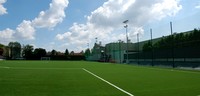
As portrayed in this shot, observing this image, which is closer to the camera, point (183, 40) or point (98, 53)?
point (183, 40)

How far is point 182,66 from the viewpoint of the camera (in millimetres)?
38625

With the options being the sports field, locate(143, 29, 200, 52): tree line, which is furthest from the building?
the sports field

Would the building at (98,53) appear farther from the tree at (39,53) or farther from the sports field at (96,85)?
the sports field at (96,85)

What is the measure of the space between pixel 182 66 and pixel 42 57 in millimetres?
95000

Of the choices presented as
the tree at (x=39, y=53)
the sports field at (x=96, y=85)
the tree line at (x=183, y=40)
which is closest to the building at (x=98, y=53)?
the tree at (x=39, y=53)

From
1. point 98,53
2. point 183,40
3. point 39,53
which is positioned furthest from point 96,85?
point 39,53

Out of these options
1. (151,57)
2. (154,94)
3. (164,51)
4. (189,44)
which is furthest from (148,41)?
(154,94)

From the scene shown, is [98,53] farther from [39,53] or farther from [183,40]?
[183,40]

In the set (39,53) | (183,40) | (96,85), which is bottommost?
(96,85)

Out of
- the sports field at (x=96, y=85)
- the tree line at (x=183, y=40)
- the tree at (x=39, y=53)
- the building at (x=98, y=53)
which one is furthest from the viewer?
the tree at (x=39, y=53)

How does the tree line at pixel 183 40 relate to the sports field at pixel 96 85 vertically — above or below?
above

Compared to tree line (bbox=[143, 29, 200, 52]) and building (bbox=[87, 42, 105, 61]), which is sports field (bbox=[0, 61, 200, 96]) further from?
building (bbox=[87, 42, 105, 61])

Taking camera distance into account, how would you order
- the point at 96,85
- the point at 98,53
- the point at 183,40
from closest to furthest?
the point at 96,85 → the point at 183,40 → the point at 98,53

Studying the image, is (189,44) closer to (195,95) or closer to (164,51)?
(164,51)
